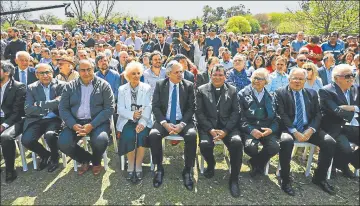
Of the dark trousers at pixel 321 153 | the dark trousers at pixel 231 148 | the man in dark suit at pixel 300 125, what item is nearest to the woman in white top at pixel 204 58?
the man in dark suit at pixel 300 125

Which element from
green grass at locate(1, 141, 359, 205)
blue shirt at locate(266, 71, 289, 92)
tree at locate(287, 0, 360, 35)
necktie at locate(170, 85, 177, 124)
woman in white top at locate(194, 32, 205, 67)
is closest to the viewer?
green grass at locate(1, 141, 359, 205)

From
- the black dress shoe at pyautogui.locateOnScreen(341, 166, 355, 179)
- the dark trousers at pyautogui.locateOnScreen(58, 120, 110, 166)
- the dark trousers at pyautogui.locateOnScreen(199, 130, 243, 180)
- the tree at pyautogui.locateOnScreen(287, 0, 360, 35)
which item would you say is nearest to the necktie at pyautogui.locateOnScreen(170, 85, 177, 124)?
the dark trousers at pyautogui.locateOnScreen(199, 130, 243, 180)

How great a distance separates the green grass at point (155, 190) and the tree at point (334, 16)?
61.6 feet

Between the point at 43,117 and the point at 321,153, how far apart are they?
4201 mm

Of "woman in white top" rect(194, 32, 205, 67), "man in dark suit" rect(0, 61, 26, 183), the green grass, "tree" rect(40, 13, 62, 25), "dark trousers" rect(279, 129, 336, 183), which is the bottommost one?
the green grass

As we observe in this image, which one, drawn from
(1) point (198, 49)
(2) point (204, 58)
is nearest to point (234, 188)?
(2) point (204, 58)

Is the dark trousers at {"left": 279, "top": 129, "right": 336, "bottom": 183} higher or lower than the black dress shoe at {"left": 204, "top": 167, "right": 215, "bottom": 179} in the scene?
higher

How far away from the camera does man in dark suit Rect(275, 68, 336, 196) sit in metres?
3.74

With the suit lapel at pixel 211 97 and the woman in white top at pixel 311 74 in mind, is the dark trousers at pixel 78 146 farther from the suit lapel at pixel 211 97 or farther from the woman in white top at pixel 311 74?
the woman in white top at pixel 311 74

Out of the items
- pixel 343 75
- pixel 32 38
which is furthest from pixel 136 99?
pixel 32 38

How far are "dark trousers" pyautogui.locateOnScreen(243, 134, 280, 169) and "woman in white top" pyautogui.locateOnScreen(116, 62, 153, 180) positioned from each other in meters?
1.50

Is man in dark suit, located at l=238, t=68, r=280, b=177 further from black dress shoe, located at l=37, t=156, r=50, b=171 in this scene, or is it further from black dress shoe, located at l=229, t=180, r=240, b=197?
black dress shoe, located at l=37, t=156, r=50, b=171

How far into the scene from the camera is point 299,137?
12.7 feet

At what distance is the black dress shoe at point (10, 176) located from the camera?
3830 mm
